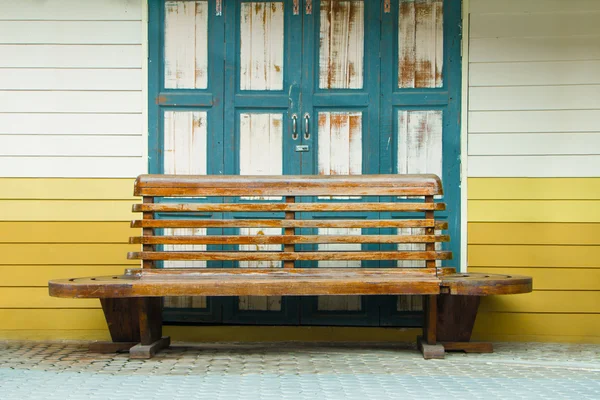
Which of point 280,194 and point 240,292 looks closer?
point 240,292

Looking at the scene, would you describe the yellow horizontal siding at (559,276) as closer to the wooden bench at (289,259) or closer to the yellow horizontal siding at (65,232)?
the wooden bench at (289,259)

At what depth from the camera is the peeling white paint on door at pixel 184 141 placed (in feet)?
19.1

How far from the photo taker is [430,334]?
517 cm

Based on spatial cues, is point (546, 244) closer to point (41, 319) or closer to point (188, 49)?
point (188, 49)

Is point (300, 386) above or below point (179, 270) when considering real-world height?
below

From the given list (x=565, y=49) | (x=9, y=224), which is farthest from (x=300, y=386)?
(x=565, y=49)

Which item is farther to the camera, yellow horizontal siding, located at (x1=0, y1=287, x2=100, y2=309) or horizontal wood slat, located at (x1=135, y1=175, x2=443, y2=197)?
yellow horizontal siding, located at (x1=0, y1=287, x2=100, y2=309)

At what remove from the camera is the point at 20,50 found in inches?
230

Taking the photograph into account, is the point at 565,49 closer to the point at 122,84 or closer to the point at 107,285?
the point at 122,84

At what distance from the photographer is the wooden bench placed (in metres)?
4.84

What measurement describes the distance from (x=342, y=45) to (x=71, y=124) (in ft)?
6.58

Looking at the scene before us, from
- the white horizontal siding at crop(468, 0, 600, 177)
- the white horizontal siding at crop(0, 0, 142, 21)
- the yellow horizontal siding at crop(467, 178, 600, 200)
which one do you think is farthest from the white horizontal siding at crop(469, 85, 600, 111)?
the white horizontal siding at crop(0, 0, 142, 21)

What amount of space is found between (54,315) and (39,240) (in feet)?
1.78

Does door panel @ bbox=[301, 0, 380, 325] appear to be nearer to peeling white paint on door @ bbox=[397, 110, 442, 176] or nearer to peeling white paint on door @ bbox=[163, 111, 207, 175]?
peeling white paint on door @ bbox=[397, 110, 442, 176]
